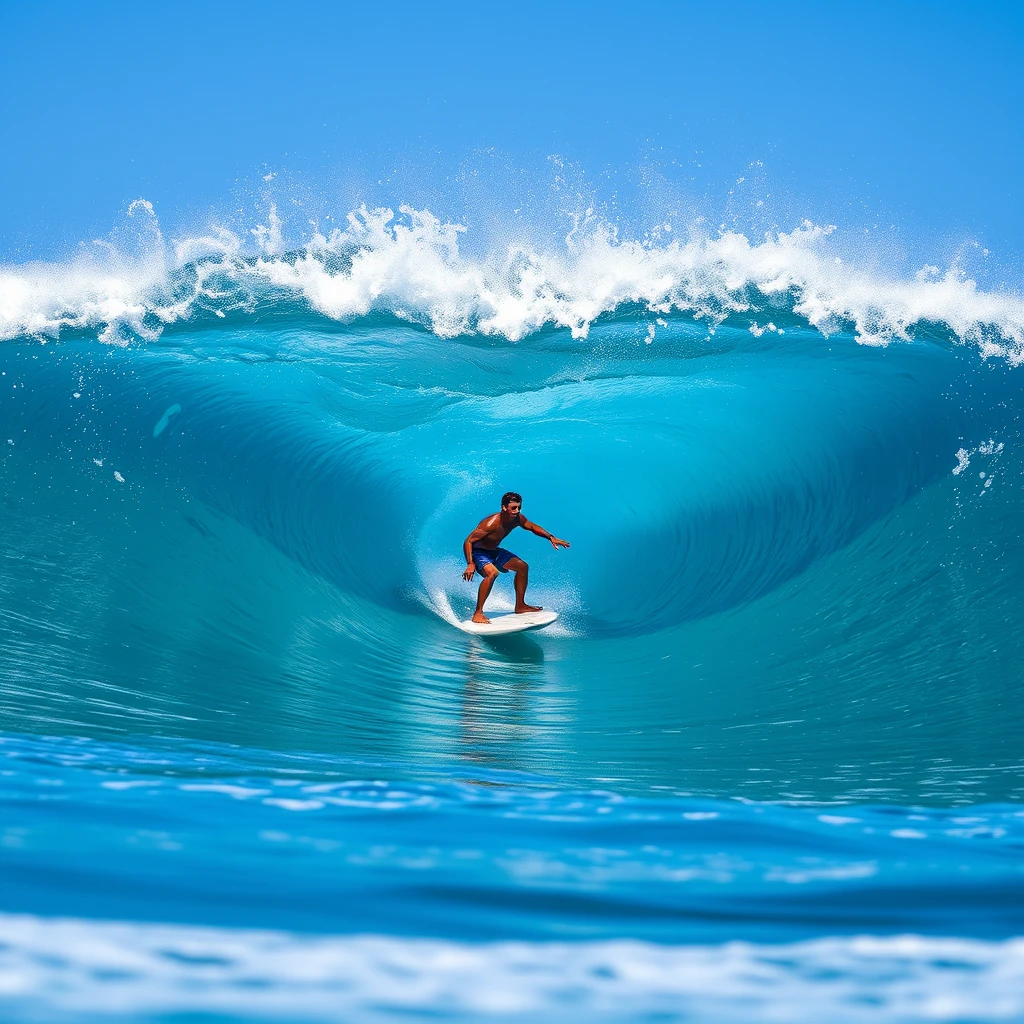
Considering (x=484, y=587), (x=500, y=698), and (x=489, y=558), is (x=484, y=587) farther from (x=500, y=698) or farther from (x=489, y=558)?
(x=500, y=698)

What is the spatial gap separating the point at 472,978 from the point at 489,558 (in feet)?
18.2

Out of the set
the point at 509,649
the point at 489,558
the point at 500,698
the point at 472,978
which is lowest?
the point at 472,978

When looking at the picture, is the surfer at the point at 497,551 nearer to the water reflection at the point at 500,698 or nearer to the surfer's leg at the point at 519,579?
the surfer's leg at the point at 519,579

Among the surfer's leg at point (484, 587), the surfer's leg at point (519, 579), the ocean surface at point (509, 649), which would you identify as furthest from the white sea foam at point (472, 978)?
the surfer's leg at point (519, 579)

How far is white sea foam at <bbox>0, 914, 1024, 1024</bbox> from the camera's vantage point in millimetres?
1513

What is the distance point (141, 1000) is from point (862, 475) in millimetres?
7845

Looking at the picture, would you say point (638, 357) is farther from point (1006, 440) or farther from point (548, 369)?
point (1006, 440)

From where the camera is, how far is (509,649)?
6.68m

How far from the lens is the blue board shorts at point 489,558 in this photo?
23.5ft

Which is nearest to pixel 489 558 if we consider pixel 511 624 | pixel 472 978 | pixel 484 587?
pixel 484 587

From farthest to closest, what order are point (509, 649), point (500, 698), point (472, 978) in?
1. point (509, 649)
2. point (500, 698)
3. point (472, 978)

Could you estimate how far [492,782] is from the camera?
3.17 m

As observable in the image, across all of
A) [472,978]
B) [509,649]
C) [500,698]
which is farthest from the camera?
[509,649]

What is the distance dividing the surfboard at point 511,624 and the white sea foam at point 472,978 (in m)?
4.96
